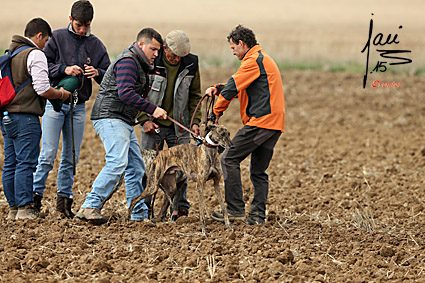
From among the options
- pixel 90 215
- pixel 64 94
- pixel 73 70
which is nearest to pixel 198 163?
pixel 90 215

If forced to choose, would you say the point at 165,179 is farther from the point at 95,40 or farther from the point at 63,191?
the point at 95,40

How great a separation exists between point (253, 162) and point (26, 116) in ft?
8.57

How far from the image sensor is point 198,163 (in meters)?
6.44

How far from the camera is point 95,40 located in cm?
711

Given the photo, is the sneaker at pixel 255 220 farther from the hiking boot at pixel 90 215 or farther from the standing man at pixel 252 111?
the hiking boot at pixel 90 215

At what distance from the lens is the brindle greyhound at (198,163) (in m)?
6.28

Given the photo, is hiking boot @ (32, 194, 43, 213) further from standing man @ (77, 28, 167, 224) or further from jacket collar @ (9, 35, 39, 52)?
jacket collar @ (9, 35, 39, 52)

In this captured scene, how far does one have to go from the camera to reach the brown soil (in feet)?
17.5

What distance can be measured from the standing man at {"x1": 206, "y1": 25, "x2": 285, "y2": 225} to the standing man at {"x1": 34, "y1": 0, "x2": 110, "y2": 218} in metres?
1.52

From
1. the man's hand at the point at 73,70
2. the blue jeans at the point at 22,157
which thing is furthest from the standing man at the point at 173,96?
the blue jeans at the point at 22,157

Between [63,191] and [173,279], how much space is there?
2.55 m

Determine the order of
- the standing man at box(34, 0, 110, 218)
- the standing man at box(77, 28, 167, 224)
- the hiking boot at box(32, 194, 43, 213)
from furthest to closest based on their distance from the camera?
the hiking boot at box(32, 194, 43, 213), the standing man at box(34, 0, 110, 218), the standing man at box(77, 28, 167, 224)

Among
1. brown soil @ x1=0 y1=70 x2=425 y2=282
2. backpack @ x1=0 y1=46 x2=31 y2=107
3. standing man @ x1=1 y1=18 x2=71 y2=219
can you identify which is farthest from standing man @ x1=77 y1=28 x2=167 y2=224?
backpack @ x1=0 y1=46 x2=31 y2=107

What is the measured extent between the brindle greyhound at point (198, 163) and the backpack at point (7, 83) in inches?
67.3
